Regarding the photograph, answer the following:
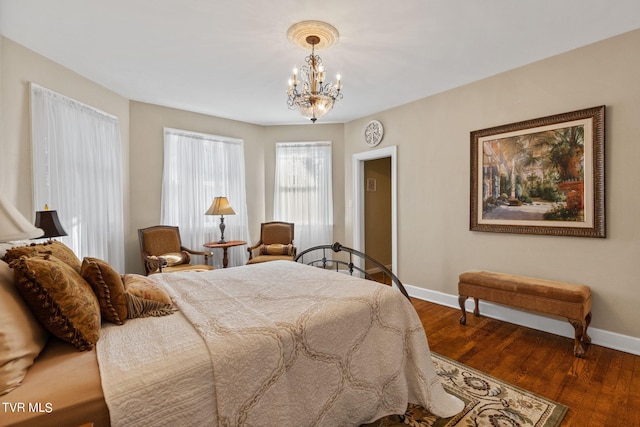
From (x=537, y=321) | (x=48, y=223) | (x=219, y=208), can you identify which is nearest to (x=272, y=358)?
(x=48, y=223)

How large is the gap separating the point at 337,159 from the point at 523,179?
2.87 meters

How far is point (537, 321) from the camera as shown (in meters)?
3.07

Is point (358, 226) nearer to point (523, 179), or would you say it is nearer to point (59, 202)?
point (523, 179)

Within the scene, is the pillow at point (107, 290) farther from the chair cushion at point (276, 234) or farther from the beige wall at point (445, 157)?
the chair cushion at point (276, 234)

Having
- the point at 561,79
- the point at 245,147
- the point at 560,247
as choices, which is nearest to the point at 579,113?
the point at 561,79

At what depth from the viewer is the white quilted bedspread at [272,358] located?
1.09 m

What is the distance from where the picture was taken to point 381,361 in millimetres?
1714

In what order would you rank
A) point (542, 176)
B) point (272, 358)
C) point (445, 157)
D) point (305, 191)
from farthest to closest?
point (305, 191), point (445, 157), point (542, 176), point (272, 358)

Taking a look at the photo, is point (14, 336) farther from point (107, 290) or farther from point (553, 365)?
point (553, 365)

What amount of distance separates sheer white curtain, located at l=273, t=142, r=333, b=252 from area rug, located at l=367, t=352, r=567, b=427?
336 centimetres

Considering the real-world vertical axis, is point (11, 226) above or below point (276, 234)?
above

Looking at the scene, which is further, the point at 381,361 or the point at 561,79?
the point at 561,79

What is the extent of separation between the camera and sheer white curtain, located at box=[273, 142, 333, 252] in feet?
17.2

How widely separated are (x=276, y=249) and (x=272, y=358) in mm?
3364
